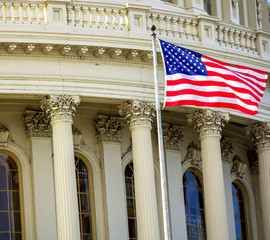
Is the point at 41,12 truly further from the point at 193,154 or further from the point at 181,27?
the point at 193,154

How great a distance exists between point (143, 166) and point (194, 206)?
6275 mm

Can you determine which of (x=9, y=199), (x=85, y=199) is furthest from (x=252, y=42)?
(x=9, y=199)

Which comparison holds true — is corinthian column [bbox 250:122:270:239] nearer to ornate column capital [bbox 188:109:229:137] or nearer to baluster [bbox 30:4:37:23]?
ornate column capital [bbox 188:109:229:137]

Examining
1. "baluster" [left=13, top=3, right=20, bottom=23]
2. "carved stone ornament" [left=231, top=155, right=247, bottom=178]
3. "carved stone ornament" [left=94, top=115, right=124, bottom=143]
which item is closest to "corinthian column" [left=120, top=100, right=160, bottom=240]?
"carved stone ornament" [left=94, top=115, right=124, bottom=143]

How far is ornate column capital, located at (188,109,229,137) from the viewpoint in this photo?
4581 centimetres

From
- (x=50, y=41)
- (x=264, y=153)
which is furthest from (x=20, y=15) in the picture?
(x=264, y=153)

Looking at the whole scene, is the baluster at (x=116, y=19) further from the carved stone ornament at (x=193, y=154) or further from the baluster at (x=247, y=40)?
the carved stone ornament at (x=193, y=154)

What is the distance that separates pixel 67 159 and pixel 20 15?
505cm

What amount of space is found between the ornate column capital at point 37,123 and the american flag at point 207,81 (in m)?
6.14

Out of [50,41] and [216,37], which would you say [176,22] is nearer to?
[216,37]

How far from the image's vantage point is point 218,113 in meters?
46.0

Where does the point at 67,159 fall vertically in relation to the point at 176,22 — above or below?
below

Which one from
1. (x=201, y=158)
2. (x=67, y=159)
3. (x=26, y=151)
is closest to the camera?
(x=67, y=159)

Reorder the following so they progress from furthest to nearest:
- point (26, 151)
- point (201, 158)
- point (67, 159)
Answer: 1. point (201, 158)
2. point (26, 151)
3. point (67, 159)
